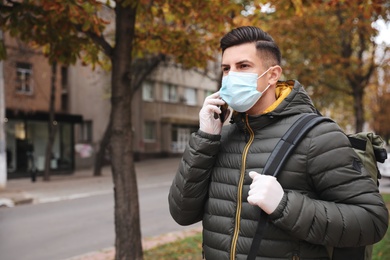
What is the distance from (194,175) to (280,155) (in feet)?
1.59

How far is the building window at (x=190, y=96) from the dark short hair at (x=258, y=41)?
37.7 m

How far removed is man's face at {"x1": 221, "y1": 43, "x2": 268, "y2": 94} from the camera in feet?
6.83

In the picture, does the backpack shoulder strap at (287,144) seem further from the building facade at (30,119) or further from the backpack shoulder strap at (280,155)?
the building facade at (30,119)

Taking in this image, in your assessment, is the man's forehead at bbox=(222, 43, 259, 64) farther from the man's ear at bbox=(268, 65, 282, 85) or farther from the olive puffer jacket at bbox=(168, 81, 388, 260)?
the olive puffer jacket at bbox=(168, 81, 388, 260)

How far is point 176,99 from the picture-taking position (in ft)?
126

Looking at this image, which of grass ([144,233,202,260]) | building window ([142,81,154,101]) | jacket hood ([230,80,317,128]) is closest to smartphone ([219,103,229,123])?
jacket hood ([230,80,317,128])

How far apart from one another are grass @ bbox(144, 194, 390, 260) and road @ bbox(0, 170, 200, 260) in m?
1.50

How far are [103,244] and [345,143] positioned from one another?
267 inches

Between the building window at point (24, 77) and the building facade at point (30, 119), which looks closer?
the building window at point (24, 77)

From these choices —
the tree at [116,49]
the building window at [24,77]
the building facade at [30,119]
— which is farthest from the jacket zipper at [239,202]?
the building window at [24,77]

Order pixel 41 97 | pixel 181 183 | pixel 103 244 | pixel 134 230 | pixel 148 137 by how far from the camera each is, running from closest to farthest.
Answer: pixel 181 183 → pixel 134 230 → pixel 103 244 → pixel 41 97 → pixel 148 137

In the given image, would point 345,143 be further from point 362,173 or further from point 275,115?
point 275,115

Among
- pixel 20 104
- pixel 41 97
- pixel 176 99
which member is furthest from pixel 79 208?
pixel 176 99

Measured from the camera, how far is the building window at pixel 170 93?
122ft
